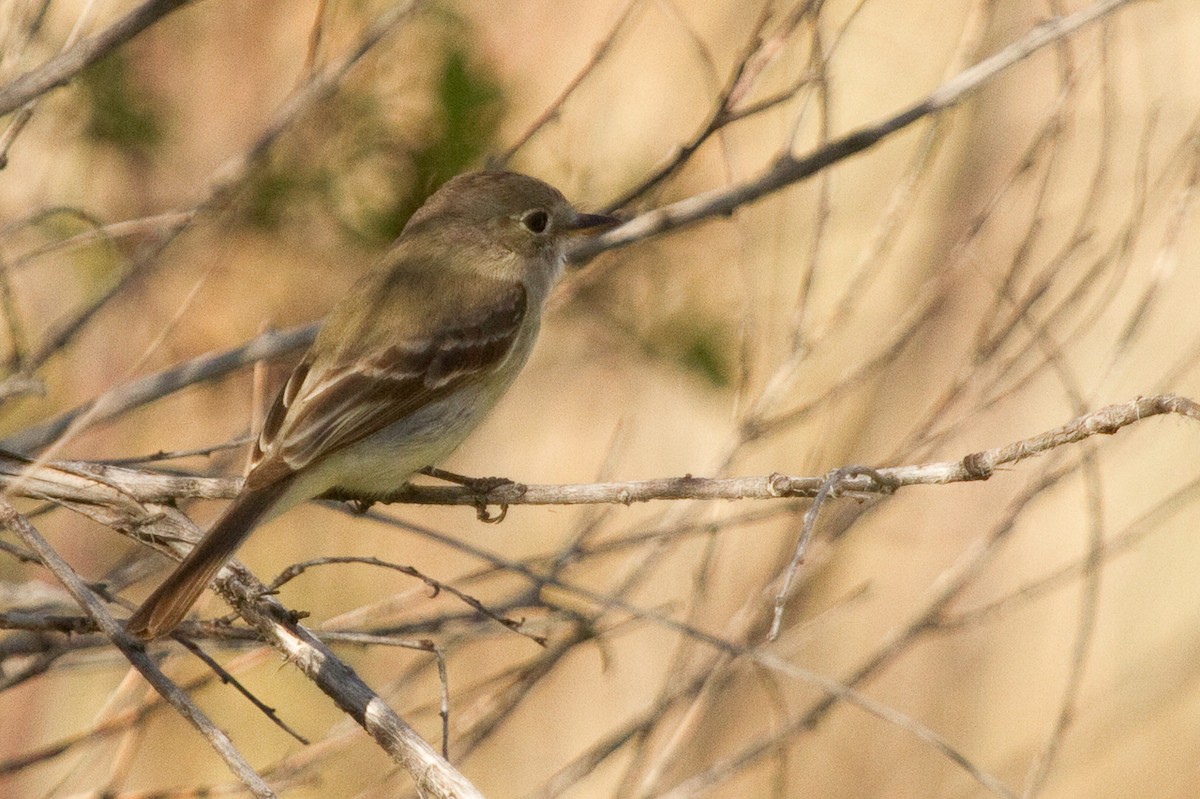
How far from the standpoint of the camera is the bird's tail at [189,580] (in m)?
2.95

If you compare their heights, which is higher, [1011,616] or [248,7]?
[248,7]

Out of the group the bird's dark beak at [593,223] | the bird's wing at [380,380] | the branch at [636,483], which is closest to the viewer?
the branch at [636,483]

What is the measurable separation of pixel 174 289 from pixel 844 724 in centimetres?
416

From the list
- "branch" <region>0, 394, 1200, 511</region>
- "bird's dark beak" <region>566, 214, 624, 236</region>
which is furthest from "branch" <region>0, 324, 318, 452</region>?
"bird's dark beak" <region>566, 214, 624, 236</region>

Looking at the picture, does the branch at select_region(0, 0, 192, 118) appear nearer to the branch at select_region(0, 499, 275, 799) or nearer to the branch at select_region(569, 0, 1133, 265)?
the branch at select_region(0, 499, 275, 799)

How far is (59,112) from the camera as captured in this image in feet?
16.9

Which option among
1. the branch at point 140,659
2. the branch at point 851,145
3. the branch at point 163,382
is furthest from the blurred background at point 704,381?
the branch at point 140,659

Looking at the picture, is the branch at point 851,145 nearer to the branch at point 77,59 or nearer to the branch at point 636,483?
the branch at point 636,483

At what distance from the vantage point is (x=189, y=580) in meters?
3.02

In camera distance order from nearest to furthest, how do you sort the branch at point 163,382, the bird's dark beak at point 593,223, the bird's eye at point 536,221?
the branch at point 163,382
the bird's dark beak at point 593,223
the bird's eye at point 536,221

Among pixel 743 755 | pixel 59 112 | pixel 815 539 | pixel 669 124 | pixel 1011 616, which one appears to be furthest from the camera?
pixel 1011 616

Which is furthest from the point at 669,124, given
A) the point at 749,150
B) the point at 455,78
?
the point at 455,78

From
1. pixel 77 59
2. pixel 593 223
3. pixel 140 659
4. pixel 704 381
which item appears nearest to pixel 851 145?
pixel 593 223

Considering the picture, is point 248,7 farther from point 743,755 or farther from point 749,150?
point 743,755
